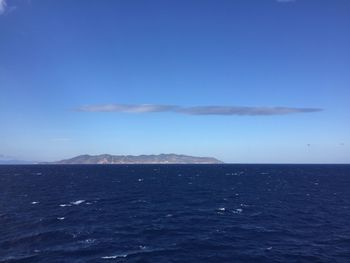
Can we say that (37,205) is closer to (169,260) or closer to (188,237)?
(188,237)

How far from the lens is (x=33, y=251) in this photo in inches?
2211

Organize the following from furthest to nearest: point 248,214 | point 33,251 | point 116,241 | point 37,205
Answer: point 37,205, point 248,214, point 116,241, point 33,251

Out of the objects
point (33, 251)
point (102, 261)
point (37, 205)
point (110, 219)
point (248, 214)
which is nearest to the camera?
point (102, 261)

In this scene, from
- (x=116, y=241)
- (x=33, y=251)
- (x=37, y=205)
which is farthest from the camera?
(x=37, y=205)

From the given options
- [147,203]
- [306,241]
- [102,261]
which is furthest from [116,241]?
[147,203]

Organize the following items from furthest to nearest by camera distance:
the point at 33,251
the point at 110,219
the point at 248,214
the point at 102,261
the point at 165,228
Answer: the point at 248,214 < the point at 110,219 < the point at 165,228 < the point at 33,251 < the point at 102,261

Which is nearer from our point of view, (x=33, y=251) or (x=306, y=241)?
(x=33, y=251)

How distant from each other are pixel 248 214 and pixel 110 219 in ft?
111

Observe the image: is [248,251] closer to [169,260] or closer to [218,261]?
[218,261]

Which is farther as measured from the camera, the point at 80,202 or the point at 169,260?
the point at 80,202

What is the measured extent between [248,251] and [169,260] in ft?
45.7

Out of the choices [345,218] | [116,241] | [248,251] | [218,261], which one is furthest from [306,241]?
[116,241]

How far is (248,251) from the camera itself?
58.5m

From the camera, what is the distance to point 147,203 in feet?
350
